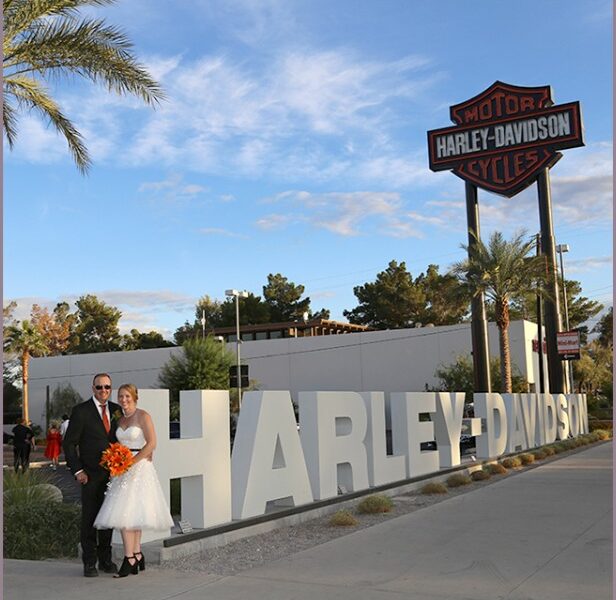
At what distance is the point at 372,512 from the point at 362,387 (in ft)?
137

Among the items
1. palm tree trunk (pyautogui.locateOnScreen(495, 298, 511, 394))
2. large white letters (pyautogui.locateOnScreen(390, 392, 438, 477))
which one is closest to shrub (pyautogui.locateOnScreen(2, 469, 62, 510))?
large white letters (pyautogui.locateOnScreen(390, 392, 438, 477))

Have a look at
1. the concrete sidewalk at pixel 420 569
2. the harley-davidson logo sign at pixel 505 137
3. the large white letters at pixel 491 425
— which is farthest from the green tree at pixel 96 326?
the concrete sidewalk at pixel 420 569

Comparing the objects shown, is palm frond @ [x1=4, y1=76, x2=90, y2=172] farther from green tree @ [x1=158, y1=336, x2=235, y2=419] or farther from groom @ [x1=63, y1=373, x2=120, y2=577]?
green tree @ [x1=158, y1=336, x2=235, y2=419]

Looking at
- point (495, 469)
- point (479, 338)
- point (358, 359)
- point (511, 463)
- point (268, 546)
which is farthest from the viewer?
point (358, 359)

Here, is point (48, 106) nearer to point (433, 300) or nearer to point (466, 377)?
point (466, 377)

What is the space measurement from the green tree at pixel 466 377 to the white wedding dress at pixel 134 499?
3953 centimetres

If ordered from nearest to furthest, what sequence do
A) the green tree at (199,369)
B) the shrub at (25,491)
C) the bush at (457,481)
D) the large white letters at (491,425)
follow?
1. the shrub at (25,491)
2. the bush at (457,481)
3. the large white letters at (491,425)
4. the green tree at (199,369)

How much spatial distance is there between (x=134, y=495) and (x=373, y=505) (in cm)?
490

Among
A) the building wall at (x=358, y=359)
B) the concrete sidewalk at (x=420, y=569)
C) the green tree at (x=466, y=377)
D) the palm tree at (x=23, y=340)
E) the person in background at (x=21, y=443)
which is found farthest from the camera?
the palm tree at (x=23, y=340)

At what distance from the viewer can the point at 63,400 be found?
6116 centimetres

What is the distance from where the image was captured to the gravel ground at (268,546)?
25.9 ft

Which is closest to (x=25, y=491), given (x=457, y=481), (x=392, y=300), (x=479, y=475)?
(x=457, y=481)

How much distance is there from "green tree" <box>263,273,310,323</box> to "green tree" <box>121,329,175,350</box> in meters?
14.2

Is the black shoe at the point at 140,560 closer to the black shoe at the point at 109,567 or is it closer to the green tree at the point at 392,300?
the black shoe at the point at 109,567
